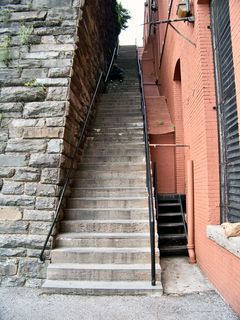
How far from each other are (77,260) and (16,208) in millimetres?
1054

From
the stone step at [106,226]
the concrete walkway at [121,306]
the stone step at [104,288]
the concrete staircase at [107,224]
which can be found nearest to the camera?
the concrete walkway at [121,306]

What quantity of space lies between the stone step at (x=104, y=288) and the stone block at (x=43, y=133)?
192cm

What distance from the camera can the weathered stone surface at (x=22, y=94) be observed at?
4.32m

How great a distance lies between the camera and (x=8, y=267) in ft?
12.1

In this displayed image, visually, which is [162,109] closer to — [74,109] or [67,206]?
[74,109]

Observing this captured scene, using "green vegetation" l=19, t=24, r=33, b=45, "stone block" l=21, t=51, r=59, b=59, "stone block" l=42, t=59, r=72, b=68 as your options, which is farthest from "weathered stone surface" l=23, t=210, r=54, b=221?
"green vegetation" l=19, t=24, r=33, b=45

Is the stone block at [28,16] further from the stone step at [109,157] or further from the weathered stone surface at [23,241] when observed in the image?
the weathered stone surface at [23,241]

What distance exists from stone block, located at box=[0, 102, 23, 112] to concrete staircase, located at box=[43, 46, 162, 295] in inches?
58.7

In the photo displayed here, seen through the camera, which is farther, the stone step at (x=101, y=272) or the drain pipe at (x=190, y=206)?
the drain pipe at (x=190, y=206)

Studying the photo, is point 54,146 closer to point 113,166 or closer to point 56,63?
point 56,63

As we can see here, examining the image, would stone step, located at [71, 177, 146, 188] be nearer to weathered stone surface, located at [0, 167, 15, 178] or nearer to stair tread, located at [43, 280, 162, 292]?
weathered stone surface, located at [0, 167, 15, 178]

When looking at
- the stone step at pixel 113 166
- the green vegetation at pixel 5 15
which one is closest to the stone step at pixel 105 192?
the stone step at pixel 113 166

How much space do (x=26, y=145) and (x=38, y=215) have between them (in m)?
0.99

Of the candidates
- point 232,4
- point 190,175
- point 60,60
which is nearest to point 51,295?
point 190,175
